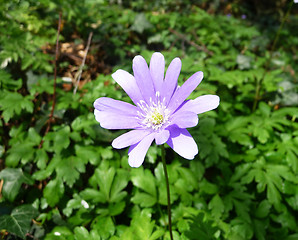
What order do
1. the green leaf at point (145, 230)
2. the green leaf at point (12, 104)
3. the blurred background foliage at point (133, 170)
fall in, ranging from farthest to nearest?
the green leaf at point (12, 104), the blurred background foliage at point (133, 170), the green leaf at point (145, 230)

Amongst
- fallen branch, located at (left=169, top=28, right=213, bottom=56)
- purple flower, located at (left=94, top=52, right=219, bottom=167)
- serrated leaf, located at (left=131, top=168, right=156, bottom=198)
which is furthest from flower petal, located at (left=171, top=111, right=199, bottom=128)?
fallen branch, located at (left=169, top=28, right=213, bottom=56)

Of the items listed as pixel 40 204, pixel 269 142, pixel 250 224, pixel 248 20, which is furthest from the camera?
pixel 248 20

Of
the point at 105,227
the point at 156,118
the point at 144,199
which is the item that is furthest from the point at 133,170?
the point at 156,118

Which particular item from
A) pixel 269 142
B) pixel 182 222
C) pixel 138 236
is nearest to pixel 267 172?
pixel 269 142

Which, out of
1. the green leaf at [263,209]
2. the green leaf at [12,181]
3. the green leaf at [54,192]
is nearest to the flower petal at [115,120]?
the green leaf at [54,192]

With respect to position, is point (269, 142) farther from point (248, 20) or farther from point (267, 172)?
point (248, 20)

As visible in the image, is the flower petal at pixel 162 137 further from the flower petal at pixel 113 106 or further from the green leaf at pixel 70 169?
the green leaf at pixel 70 169

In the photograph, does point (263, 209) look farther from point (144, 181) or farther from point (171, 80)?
point (171, 80)
